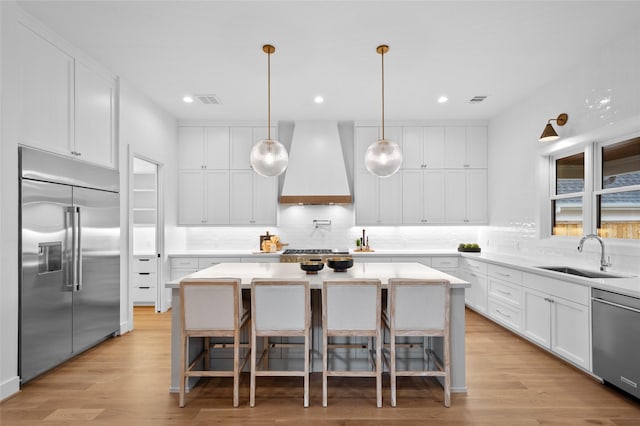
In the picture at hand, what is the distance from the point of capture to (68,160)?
10.9ft

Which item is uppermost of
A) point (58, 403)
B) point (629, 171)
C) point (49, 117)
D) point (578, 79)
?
point (578, 79)

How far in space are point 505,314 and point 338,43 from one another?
3.63 meters

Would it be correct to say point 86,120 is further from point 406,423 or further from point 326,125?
point 406,423

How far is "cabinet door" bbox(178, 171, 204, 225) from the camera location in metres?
5.82

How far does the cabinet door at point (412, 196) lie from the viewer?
19.1 feet

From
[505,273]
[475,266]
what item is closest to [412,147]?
[475,266]

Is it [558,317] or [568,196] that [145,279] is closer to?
[558,317]

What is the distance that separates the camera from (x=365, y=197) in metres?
5.81

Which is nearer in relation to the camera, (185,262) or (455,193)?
(185,262)

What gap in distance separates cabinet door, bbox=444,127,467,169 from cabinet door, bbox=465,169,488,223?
0.27m

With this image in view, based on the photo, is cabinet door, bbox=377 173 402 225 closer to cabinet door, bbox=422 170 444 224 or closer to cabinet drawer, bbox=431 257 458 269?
cabinet door, bbox=422 170 444 224

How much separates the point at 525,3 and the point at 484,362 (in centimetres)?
311

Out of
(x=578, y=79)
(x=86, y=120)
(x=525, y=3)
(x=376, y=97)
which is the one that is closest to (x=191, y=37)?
(x=86, y=120)

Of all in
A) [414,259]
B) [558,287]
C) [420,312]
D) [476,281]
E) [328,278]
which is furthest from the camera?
[414,259]
